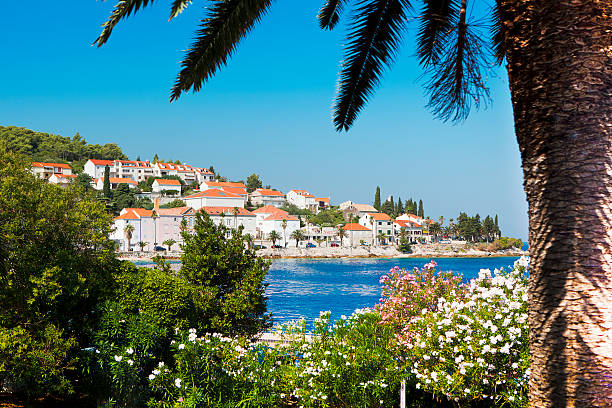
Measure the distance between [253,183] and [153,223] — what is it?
56.5m

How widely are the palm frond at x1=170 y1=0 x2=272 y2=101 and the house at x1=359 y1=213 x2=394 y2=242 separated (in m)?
121

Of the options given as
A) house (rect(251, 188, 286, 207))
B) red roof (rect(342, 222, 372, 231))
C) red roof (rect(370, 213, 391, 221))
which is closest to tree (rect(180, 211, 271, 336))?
red roof (rect(342, 222, 372, 231))

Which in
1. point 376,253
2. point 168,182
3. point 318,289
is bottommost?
point 318,289

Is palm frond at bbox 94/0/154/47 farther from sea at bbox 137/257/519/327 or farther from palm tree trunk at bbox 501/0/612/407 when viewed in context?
sea at bbox 137/257/519/327

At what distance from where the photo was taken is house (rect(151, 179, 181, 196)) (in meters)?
126

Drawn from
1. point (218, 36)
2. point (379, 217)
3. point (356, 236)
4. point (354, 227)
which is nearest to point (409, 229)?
point (379, 217)

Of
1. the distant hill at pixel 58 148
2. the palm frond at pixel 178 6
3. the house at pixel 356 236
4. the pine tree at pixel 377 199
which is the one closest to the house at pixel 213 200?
the house at pixel 356 236

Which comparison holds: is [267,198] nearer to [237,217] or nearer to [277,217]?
[277,217]

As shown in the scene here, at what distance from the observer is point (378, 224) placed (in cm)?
12625

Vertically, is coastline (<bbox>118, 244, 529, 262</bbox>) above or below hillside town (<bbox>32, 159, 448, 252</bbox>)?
below

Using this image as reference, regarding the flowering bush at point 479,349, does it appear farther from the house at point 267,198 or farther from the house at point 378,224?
the house at point 267,198

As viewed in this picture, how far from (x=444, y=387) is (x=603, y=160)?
424 cm

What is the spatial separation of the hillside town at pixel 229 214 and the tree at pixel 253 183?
11323mm

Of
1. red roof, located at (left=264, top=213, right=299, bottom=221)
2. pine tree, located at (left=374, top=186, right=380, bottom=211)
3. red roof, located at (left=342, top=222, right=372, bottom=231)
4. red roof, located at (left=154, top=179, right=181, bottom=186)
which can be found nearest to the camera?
red roof, located at (left=264, top=213, right=299, bottom=221)
